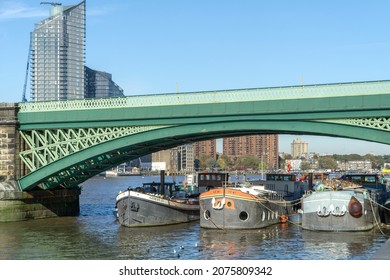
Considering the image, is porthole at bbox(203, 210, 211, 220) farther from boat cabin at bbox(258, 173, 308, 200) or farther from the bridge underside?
boat cabin at bbox(258, 173, 308, 200)

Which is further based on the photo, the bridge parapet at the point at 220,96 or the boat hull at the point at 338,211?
the boat hull at the point at 338,211

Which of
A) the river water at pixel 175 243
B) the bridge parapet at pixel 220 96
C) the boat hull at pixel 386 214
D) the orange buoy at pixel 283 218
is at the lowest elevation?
the river water at pixel 175 243

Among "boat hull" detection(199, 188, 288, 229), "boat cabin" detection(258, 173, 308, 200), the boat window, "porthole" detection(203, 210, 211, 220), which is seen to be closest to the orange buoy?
"boat hull" detection(199, 188, 288, 229)

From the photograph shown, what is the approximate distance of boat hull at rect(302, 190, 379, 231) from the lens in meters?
40.4

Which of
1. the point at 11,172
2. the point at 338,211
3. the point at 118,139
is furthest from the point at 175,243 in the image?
the point at 11,172

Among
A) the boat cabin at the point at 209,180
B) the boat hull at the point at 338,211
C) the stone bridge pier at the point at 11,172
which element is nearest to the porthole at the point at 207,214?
the boat hull at the point at 338,211

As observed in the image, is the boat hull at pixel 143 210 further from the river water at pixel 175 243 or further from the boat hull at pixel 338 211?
the boat hull at pixel 338 211

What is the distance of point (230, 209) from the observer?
42.8 metres

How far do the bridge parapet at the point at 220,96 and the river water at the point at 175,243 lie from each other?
772cm

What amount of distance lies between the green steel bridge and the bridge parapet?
0.05 metres

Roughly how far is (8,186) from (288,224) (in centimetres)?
1885

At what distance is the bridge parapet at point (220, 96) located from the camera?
3647 centimetres

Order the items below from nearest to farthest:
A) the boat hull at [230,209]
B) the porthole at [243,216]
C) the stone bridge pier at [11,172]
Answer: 1. the boat hull at [230,209]
2. the porthole at [243,216]
3. the stone bridge pier at [11,172]
